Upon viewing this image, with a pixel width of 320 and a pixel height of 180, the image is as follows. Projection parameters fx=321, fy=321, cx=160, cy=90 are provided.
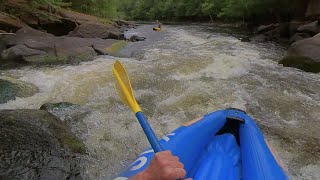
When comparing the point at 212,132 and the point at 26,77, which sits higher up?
the point at 212,132

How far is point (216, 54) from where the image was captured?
812cm

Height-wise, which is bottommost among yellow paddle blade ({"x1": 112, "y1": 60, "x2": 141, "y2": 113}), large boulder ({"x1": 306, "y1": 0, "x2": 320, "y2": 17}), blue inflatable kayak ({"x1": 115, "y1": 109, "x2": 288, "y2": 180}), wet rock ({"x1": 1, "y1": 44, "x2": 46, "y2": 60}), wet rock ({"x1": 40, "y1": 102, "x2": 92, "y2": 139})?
Answer: wet rock ({"x1": 40, "y1": 102, "x2": 92, "y2": 139})

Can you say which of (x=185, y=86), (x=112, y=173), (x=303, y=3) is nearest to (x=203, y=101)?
(x=185, y=86)

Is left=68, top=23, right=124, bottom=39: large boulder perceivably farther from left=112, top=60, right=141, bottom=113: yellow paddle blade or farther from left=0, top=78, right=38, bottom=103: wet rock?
left=112, top=60, right=141, bottom=113: yellow paddle blade

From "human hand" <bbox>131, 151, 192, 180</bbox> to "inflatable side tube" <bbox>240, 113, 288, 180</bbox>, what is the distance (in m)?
0.90

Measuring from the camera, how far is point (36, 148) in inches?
92.4

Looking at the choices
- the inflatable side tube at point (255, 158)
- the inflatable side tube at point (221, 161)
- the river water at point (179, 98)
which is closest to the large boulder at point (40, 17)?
the river water at point (179, 98)

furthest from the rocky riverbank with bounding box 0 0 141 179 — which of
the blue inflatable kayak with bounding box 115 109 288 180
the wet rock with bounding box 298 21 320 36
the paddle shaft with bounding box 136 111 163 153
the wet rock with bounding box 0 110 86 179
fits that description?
the wet rock with bounding box 298 21 320 36

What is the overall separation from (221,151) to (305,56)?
201 inches

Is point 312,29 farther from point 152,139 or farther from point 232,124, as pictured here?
point 152,139

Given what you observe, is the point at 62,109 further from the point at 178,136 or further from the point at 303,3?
the point at 303,3

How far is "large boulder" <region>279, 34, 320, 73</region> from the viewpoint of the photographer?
650 centimetres

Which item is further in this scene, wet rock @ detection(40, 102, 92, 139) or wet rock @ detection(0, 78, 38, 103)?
wet rock @ detection(0, 78, 38, 103)

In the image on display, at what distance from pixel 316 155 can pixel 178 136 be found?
1620mm
